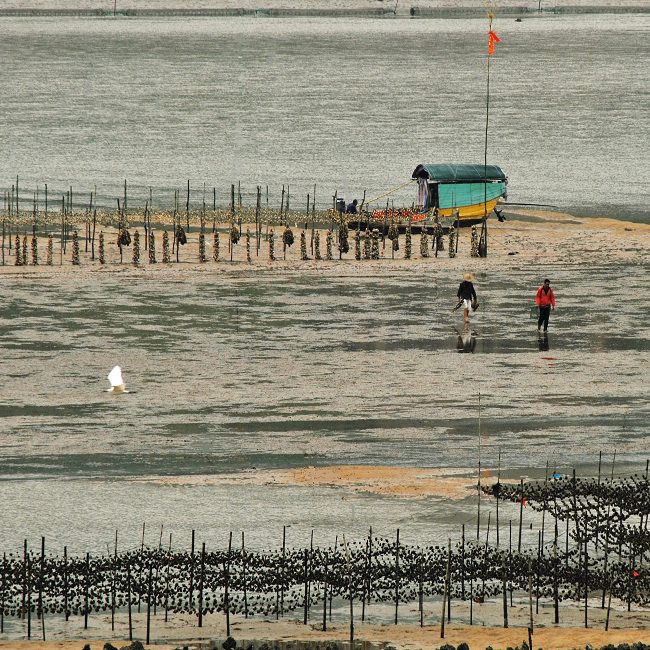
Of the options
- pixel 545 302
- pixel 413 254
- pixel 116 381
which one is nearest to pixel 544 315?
pixel 545 302

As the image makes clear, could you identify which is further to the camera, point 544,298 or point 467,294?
point 467,294

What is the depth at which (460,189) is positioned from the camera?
63656mm

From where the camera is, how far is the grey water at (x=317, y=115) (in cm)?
7862

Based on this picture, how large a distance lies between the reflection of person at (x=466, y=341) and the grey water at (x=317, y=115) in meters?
29.8

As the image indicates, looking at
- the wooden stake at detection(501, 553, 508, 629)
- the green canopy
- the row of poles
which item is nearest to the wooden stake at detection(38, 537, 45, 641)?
the row of poles

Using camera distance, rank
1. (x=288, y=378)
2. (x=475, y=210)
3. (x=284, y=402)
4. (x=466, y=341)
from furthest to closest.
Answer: (x=475, y=210), (x=466, y=341), (x=288, y=378), (x=284, y=402)

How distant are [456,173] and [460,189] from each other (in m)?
0.82

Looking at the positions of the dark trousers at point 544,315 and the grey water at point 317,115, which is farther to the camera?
the grey water at point 317,115

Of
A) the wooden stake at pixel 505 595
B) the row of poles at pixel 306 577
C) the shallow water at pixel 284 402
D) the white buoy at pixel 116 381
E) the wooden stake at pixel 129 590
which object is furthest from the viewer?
the white buoy at pixel 116 381

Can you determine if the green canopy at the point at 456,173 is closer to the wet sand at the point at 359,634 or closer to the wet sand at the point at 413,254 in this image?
the wet sand at the point at 413,254

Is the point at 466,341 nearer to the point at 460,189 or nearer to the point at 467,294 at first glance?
the point at 467,294

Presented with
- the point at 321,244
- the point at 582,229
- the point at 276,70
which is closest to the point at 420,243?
the point at 321,244

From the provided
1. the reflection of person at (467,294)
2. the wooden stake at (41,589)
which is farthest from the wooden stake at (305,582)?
the reflection of person at (467,294)

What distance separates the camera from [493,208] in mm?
65125
